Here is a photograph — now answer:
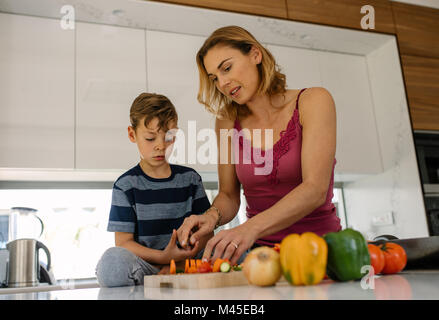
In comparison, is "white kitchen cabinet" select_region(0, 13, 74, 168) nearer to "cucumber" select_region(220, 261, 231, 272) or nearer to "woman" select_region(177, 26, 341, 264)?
"woman" select_region(177, 26, 341, 264)

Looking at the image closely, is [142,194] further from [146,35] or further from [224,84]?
[146,35]

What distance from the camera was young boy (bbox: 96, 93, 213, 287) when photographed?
1.10 meters

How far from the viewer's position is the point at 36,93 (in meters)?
1.97

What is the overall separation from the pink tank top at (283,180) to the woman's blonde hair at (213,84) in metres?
0.09

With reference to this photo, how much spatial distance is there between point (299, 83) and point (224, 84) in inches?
57.0

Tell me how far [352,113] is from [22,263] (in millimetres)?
1909

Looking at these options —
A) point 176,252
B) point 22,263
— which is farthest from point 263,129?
point 22,263

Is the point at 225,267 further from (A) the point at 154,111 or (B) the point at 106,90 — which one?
(B) the point at 106,90

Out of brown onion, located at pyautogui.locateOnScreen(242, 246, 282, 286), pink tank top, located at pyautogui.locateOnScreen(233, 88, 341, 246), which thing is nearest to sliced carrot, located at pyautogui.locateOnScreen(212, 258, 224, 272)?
brown onion, located at pyautogui.locateOnScreen(242, 246, 282, 286)

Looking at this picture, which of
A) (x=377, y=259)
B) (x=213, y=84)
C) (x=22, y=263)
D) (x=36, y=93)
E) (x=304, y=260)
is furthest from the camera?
(x=36, y=93)

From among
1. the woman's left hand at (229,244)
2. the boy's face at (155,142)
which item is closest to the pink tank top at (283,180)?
the boy's face at (155,142)

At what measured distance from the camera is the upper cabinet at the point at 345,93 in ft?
8.27

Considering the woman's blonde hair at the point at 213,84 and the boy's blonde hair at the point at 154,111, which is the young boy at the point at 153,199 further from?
the woman's blonde hair at the point at 213,84
